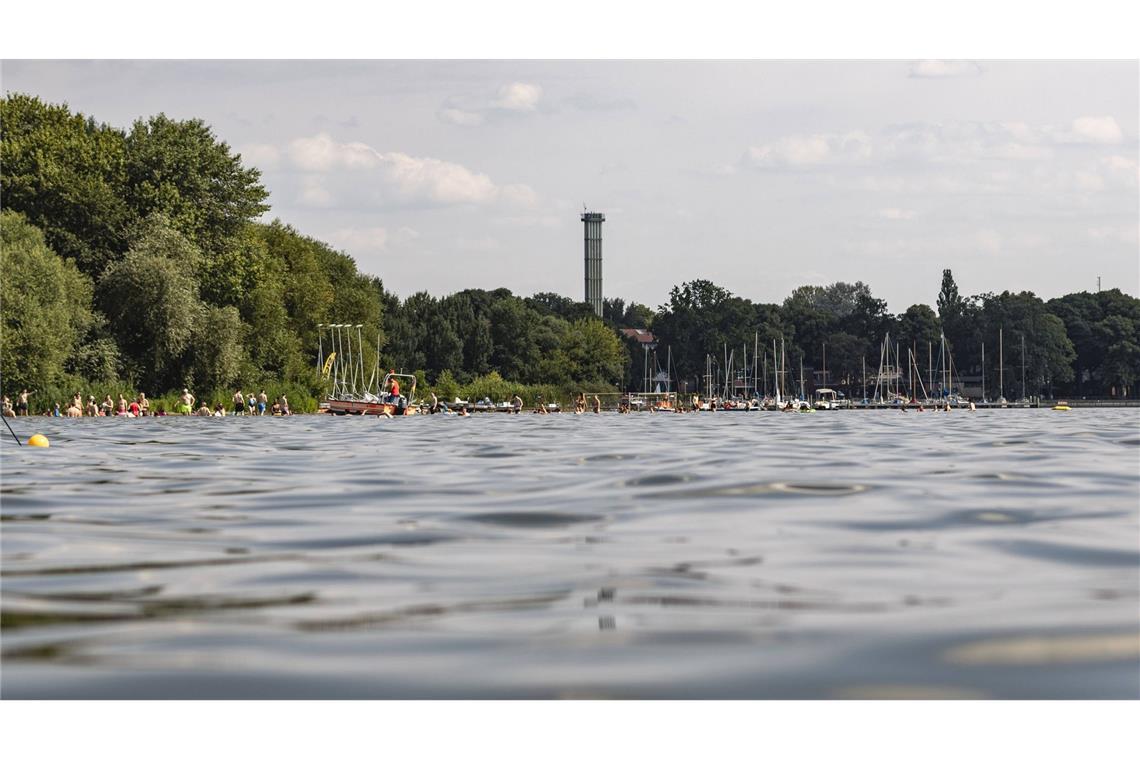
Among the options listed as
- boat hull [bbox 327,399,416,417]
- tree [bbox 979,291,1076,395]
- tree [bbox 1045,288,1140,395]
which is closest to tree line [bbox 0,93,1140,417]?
boat hull [bbox 327,399,416,417]

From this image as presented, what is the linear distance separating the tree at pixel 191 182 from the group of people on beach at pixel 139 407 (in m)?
8.52

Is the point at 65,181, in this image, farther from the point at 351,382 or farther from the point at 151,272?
the point at 351,382

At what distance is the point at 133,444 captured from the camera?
88.3ft

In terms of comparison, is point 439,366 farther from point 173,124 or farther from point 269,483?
point 269,483

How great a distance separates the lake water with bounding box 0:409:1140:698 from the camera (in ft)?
17.1

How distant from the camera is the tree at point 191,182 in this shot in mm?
65375

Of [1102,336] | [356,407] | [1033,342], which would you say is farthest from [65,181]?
[1102,336]

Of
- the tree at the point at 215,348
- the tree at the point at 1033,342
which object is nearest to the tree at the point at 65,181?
the tree at the point at 215,348

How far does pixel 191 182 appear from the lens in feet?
219

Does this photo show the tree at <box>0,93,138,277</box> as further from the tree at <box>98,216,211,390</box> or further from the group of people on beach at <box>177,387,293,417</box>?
the group of people on beach at <box>177,387,293,417</box>

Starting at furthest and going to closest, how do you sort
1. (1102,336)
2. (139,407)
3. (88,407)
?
1. (1102,336)
2. (139,407)
3. (88,407)

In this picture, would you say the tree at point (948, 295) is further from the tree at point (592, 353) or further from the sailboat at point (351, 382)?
the sailboat at point (351, 382)

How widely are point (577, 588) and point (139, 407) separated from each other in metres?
53.3

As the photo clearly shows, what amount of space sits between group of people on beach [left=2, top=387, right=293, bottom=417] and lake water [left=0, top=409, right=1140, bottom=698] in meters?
40.2
